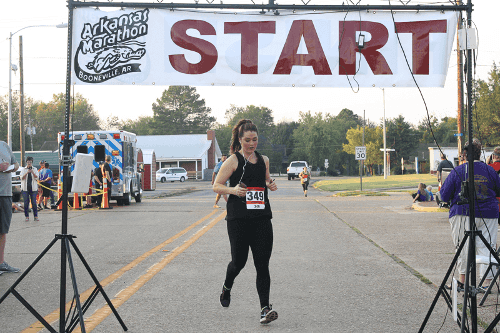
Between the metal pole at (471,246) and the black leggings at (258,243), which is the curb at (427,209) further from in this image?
the black leggings at (258,243)

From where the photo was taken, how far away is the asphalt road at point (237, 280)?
17.3 feet

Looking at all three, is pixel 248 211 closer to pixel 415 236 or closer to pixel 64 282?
pixel 64 282

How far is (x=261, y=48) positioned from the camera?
727 cm

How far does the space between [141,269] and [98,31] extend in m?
3.55

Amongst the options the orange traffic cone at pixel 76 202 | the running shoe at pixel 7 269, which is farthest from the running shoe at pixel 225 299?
the orange traffic cone at pixel 76 202

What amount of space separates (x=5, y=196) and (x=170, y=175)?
2188 inches

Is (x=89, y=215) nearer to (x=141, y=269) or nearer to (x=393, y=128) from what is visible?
(x=141, y=269)

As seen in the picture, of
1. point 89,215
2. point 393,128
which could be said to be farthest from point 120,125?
point 89,215

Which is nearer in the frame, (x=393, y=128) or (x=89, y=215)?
(x=89, y=215)

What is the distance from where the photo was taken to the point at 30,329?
5.01 m

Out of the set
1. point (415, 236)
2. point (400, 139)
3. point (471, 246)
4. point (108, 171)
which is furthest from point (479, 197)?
point (400, 139)

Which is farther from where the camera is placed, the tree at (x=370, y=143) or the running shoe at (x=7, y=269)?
the tree at (x=370, y=143)

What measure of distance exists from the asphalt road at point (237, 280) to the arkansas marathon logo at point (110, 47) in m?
2.89

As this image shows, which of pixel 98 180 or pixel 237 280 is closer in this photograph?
pixel 237 280
